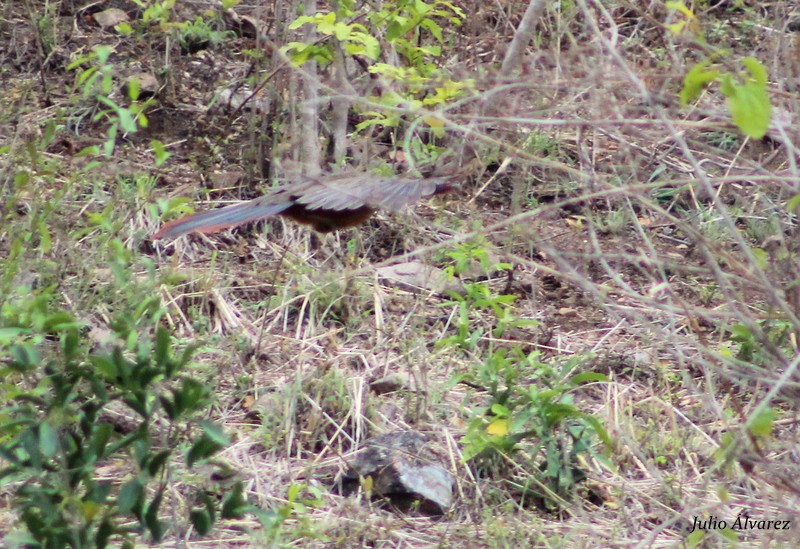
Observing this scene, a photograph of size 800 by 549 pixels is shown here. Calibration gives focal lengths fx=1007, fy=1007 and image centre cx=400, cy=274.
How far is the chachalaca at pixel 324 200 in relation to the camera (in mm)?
3393

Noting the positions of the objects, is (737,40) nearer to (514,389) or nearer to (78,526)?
(514,389)

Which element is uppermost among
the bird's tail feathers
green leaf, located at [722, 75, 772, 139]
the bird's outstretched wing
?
green leaf, located at [722, 75, 772, 139]

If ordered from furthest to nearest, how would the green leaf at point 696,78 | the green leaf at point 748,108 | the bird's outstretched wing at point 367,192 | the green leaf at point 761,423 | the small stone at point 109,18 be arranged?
the small stone at point 109,18
the bird's outstretched wing at point 367,192
the green leaf at point 761,423
the green leaf at point 696,78
the green leaf at point 748,108

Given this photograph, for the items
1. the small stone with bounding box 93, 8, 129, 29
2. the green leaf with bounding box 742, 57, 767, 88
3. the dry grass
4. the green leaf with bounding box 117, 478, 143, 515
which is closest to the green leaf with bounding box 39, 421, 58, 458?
the green leaf with bounding box 117, 478, 143, 515

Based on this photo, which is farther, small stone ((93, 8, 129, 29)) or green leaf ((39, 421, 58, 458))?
small stone ((93, 8, 129, 29))

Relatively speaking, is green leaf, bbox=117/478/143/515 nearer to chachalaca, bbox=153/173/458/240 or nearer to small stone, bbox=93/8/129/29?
chachalaca, bbox=153/173/458/240

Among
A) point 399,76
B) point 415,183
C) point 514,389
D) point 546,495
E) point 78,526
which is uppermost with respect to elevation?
point 399,76

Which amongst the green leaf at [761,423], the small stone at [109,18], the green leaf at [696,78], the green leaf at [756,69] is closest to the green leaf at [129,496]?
the green leaf at [761,423]

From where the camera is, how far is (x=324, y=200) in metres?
3.42

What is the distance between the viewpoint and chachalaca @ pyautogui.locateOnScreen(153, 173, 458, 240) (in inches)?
134

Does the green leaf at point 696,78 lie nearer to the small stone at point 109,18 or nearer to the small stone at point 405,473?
the small stone at point 405,473

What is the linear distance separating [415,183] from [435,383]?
1.10m

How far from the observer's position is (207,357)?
4.52m

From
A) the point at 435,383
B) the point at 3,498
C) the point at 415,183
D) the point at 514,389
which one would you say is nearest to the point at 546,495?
the point at 514,389
